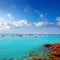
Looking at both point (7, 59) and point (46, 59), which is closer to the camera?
point (46, 59)

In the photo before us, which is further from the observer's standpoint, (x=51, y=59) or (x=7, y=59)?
(x=7, y=59)

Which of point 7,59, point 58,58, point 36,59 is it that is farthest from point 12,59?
point 58,58

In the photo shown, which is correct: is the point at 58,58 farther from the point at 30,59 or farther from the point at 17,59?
the point at 17,59

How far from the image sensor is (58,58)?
11.9 meters

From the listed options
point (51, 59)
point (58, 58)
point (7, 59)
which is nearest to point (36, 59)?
point (51, 59)

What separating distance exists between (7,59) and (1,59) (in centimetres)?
57

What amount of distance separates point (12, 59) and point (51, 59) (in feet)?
12.2

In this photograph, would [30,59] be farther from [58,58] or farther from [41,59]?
[58,58]

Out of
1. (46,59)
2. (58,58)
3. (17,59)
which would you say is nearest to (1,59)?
(17,59)

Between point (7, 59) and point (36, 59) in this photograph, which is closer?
point (36, 59)

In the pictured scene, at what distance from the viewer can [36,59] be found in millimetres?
11547

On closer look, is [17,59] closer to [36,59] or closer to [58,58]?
[36,59]

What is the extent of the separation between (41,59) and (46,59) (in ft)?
1.44

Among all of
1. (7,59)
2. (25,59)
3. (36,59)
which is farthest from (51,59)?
(7,59)
